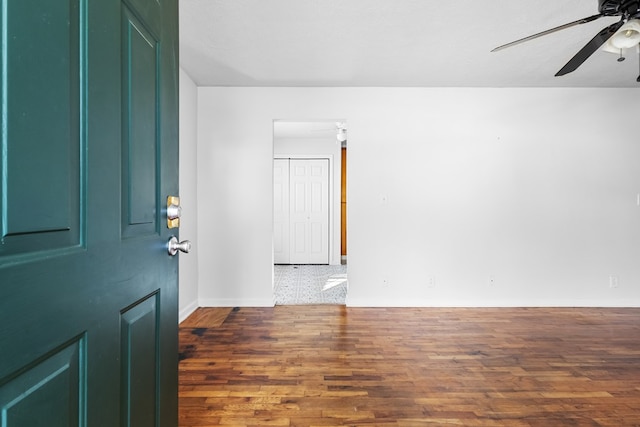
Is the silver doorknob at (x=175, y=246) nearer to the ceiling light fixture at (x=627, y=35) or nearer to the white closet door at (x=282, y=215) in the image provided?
the ceiling light fixture at (x=627, y=35)

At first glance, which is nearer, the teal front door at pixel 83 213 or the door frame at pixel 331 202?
the teal front door at pixel 83 213

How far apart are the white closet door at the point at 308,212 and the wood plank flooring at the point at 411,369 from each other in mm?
3049

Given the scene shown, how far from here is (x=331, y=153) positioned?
655cm

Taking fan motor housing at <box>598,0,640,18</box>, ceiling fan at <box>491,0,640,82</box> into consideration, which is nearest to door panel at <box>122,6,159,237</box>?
ceiling fan at <box>491,0,640,82</box>

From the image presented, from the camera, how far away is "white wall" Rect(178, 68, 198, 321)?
11.0 ft

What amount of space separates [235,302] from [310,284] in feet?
4.41

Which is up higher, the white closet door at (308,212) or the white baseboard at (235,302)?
the white closet door at (308,212)

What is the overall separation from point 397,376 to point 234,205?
2.43m

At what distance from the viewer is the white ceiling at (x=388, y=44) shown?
234 centimetres

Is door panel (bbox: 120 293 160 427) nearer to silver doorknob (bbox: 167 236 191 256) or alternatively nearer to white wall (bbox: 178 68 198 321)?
silver doorknob (bbox: 167 236 191 256)

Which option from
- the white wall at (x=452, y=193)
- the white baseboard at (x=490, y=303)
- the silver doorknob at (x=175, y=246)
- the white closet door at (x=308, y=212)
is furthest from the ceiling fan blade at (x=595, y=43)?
the white closet door at (x=308, y=212)

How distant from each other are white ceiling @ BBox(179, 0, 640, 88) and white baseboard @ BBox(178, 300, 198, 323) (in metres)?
2.32

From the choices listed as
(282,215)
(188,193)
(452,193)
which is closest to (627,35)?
(452,193)

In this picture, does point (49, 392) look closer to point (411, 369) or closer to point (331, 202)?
point (411, 369)
